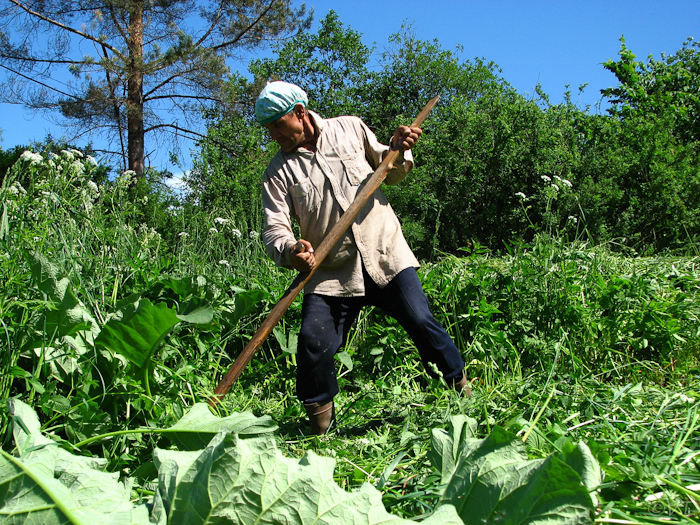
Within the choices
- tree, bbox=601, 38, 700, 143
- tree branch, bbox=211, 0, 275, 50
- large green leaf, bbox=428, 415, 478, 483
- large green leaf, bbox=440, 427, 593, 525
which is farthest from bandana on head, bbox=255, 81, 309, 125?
tree, bbox=601, 38, 700, 143

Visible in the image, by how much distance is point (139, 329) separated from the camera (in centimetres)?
197

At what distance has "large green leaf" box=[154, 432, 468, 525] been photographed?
964 mm

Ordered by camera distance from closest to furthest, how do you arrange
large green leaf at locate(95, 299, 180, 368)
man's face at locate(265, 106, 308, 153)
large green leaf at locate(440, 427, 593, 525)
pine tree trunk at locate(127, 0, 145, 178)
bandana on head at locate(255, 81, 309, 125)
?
large green leaf at locate(440, 427, 593, 525)
large green leaf at locate(95, 299, 180, 368)
bandana on head at locate(255, 81, 309, 125)
man's face at locate(265, 106, 308, 153)
pine tree trunk at locate(127, 0, 145, 178)

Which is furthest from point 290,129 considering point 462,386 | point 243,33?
point 243,33

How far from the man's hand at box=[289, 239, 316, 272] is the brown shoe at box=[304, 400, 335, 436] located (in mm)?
642

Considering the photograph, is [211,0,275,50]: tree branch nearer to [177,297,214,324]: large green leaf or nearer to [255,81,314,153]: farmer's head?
[255,81,314,153]: farmer's head

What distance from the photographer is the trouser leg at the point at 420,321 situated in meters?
2.47

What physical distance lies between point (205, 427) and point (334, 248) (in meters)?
1.20

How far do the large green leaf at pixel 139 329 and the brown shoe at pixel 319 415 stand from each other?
0.80 meters

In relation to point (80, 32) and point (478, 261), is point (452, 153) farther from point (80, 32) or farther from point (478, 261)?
point (80, 32)

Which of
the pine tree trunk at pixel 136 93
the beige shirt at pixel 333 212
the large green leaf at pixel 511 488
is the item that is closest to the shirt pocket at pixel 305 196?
the beige shirt at pixel 333 212

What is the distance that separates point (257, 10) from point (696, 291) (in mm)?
10834

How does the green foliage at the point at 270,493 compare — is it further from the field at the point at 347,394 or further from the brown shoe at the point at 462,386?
the brown shoe at the point at 462,386

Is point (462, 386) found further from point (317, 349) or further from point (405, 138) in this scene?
point (405, 138)
